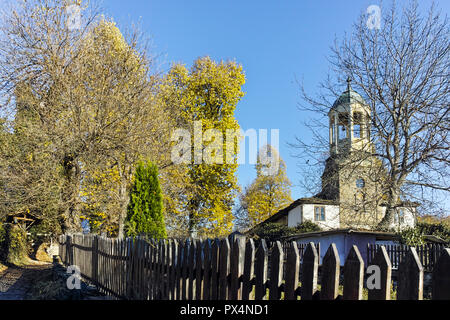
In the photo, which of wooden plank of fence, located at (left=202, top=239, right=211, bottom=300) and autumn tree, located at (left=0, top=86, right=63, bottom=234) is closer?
wooden plank of fence, located at (left=202, top=239, right=211, bottom=300)

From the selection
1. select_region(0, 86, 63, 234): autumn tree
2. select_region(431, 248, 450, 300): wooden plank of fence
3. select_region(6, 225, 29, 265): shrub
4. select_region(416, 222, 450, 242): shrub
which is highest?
select_region(0, 86, 63, 234): autumn tree

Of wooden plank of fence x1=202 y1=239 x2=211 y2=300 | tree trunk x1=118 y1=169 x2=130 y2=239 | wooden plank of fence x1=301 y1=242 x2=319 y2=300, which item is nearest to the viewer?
wooden plank of fence x1=301 y1=242 x2=319 y2=300

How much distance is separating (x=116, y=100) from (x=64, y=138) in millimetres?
2224

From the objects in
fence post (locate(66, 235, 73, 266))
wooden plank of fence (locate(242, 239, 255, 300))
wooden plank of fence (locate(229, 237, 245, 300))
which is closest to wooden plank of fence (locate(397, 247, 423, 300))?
wooden plank of fence (locate(242, 239, 255, 300))

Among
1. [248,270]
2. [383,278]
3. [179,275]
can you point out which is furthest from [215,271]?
[383,278]

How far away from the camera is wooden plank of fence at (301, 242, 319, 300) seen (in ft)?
9.65

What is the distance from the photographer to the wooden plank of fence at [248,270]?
11.8ft

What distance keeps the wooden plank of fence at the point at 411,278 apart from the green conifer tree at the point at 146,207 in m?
10.1

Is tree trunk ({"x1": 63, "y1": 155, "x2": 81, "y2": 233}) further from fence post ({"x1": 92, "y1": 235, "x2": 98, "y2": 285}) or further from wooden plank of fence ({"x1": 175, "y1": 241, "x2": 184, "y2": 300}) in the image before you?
wooden plank of fence ({"x1": 175, "y1": 241, "x2": 184, "y2": 300})

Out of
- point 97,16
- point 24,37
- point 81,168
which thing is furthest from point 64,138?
point 97,16

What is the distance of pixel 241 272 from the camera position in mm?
3764

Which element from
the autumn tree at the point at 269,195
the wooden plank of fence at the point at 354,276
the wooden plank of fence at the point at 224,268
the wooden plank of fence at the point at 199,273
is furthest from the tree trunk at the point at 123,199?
the autumn tree at the point at 269,195

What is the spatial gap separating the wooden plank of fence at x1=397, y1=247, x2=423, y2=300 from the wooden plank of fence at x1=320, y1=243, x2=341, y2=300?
1.45ft
